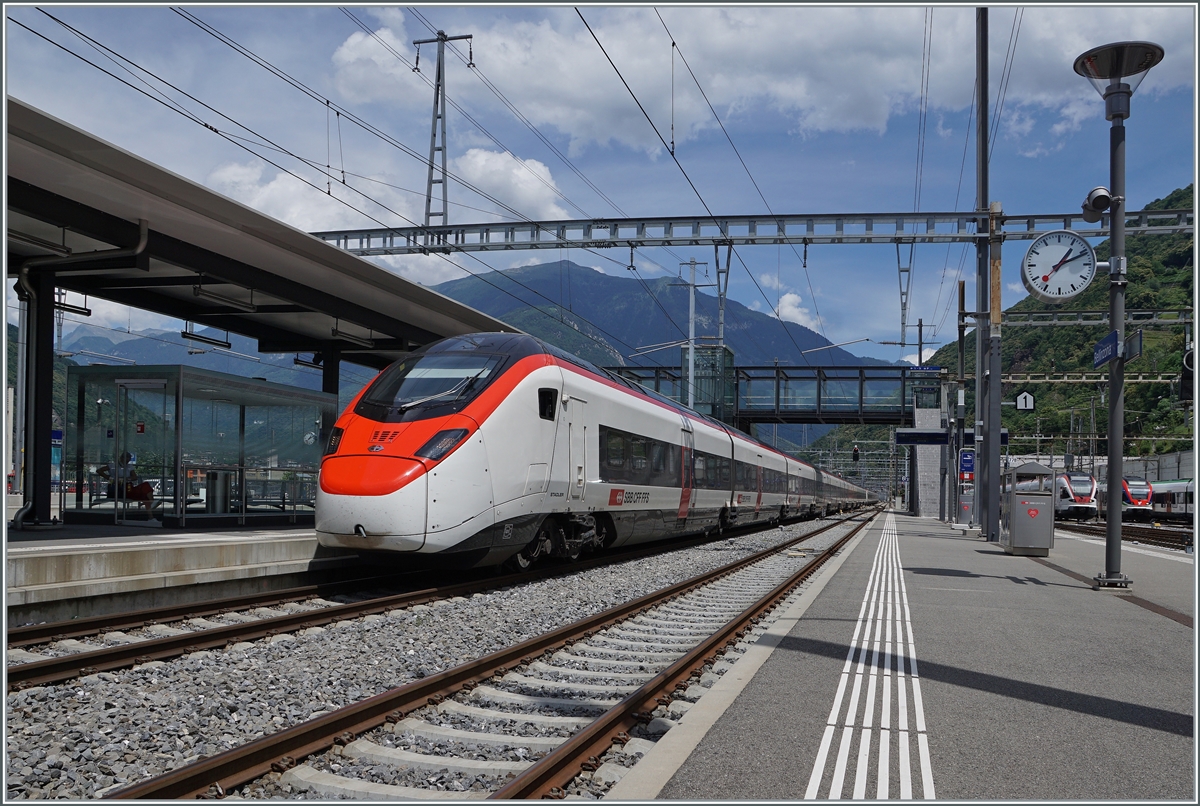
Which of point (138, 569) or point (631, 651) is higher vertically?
point (138, 569)

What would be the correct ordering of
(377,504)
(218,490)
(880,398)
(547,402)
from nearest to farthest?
(377,504), (547,402), (218,490), (880,398)

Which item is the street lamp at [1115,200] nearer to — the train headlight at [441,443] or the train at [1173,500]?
the train headlight at [441,443]

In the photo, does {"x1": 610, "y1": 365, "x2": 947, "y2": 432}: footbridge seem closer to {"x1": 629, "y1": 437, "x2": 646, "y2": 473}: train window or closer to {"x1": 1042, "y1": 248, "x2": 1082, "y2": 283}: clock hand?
{"x1": 1042, "y1": 248, "x2": 1082, "y2": 283}: clock hand

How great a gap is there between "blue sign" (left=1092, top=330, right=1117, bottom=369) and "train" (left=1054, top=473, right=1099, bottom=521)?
38683 mm

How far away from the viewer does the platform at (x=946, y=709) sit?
449cm

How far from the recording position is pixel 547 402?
39.1 ft

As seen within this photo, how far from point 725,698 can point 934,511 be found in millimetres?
57896

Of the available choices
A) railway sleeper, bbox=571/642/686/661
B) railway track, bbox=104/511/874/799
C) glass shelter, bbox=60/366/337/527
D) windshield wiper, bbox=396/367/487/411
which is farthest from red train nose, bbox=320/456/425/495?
glass shelter, bbox=60/366/337/527

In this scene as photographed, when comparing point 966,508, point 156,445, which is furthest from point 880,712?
point 966,508

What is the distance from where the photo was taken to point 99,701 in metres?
5.63

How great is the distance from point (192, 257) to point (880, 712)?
11698 millimetres

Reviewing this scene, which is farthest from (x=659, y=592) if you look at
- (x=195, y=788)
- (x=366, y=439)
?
(x=195, y=788)

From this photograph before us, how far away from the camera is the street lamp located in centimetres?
1230

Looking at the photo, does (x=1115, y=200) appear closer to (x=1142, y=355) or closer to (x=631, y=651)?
(x=631, y=651)
